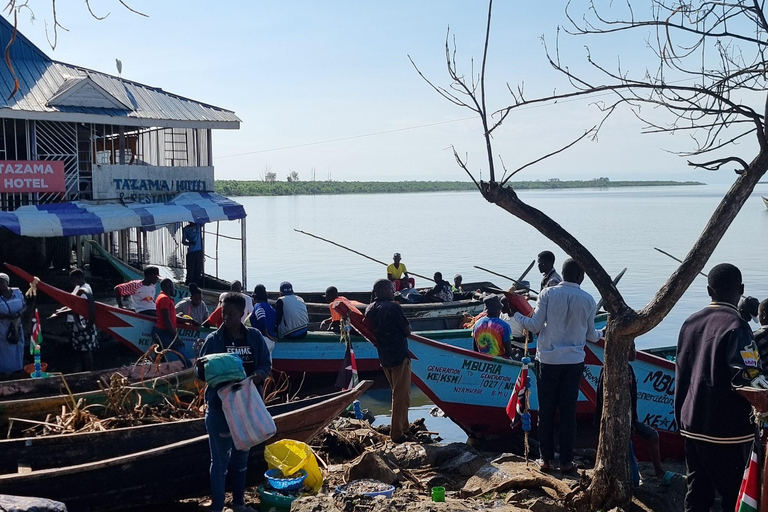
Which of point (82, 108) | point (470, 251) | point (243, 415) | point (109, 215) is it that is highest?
point (82, 108)

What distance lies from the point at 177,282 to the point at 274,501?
1163cm

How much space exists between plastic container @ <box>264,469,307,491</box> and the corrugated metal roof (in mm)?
12053

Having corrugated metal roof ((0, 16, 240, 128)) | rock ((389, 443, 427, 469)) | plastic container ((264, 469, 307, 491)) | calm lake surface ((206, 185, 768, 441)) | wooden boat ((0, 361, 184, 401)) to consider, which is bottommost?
calm lake surface ((206, 185, 768, 441))

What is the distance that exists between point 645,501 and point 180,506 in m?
3.79

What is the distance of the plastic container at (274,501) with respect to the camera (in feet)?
20.0

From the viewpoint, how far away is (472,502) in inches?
224

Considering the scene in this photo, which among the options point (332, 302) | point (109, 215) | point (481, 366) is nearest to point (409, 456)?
point (481, 366)

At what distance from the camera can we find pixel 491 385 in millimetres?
9016

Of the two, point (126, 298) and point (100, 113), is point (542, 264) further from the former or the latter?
point (100, 113)

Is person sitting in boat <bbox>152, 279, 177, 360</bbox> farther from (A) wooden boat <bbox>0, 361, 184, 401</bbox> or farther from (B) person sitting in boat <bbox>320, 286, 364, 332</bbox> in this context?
(B) person sitting in boat <bbox>320, 286, 364, 332</bbox>

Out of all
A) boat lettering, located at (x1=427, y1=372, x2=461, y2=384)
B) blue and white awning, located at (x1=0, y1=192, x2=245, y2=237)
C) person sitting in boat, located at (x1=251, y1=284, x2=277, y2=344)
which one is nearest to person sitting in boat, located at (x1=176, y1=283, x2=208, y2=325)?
person sitting in boat, located at (x1=251, y1=284, x2=277, y2=344)

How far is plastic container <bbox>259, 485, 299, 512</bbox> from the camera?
6086 mm

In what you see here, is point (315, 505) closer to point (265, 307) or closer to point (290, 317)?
point (265, 307)

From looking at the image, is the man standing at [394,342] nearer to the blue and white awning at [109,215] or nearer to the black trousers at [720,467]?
the black trousers at [720,467]
